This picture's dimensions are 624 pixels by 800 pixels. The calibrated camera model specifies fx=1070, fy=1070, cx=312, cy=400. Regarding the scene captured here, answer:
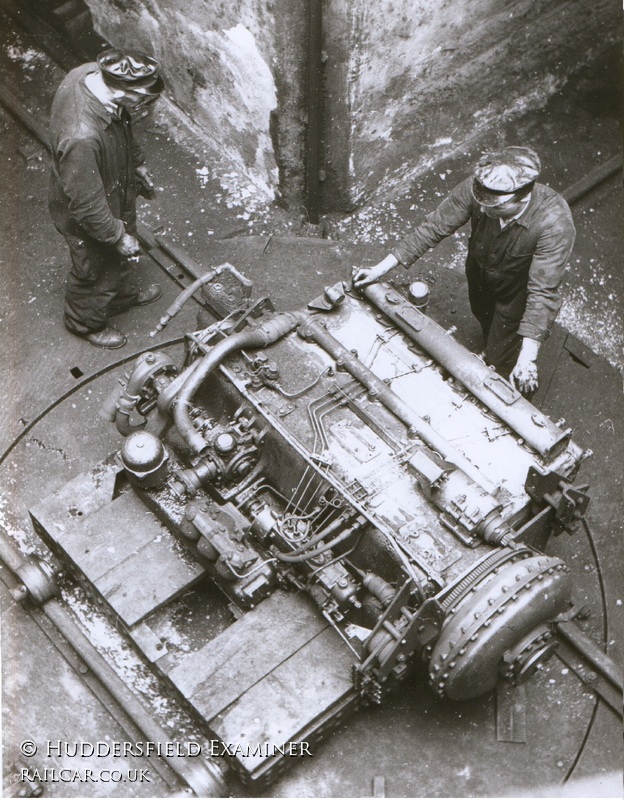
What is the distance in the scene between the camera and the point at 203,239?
7496 millimetres

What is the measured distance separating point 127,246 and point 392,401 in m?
2.05

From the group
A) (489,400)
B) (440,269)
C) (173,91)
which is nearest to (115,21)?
(173,91)

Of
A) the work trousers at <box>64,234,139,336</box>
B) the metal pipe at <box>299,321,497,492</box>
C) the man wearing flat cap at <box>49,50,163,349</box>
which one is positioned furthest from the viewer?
the work trousers at <box>64,234,139,336</box>

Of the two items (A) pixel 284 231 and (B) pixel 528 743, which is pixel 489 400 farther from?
(A) pixel 284 231

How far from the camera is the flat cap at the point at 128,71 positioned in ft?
19.6

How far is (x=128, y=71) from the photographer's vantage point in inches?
235

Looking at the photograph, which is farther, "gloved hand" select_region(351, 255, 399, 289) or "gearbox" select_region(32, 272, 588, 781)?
"gloved hand" select_region(351, 255, 399, 289)

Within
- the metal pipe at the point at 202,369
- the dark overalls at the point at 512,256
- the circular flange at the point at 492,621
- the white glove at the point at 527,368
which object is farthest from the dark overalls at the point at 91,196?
the circular flange at the point at 492,621

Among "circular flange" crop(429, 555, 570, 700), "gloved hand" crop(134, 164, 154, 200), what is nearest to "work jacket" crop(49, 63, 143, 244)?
"gloved hand" crop(134, 164, 154, 200)

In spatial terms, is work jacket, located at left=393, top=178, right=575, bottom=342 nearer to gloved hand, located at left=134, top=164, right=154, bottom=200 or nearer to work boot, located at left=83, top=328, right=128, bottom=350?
gloved hand, located at left=134, top=164, right=154, bottom=200

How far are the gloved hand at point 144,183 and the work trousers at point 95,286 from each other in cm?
48

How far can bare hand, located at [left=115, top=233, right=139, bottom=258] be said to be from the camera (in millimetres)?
6504

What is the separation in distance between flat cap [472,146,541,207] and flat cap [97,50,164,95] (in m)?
1.92

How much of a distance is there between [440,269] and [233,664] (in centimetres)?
329
